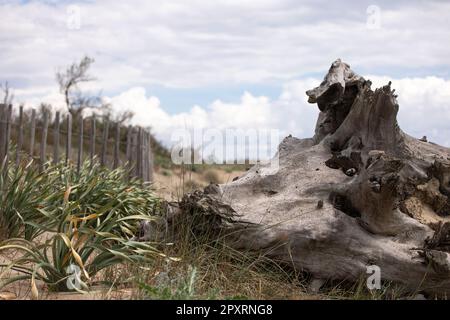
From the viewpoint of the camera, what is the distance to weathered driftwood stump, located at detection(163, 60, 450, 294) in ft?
18.3

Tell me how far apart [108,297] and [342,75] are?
3.56m

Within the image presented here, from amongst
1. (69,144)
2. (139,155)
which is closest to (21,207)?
(69,144)

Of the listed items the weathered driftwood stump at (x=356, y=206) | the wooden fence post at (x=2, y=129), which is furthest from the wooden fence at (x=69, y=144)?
the weathered driftwood stump at (x=356, y=206)

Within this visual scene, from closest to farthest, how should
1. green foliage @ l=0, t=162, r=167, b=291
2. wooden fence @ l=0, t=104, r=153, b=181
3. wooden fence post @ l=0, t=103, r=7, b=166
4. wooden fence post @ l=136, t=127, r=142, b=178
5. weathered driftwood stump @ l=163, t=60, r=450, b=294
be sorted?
green foliage @ l=0, t=162, r=167, b=291 → weathered driftwood stump @ l=163, t=60, r=450, b=294 → wooden fence post @ l=0, t=103, r=7, b=166 → wooden fence @ l=0, t=104, r=153, b=181 → wooden fence post @ l=136, t=127, r=142, b=178

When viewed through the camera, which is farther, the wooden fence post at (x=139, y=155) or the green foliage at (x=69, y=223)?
the wooden fence post at (x=139, y=155)

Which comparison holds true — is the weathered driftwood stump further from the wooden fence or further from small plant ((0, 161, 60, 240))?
the wooden fence

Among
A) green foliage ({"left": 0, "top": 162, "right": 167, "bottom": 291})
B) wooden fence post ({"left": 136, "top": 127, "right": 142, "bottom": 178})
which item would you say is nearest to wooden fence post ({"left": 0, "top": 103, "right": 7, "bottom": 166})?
green foliage ({"left": 0, "top": 162, "right": 167, "bottom": 291})

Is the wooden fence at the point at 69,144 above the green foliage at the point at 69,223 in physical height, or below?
above

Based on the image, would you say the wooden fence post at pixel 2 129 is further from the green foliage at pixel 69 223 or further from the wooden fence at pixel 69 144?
the green foliage at pixel 69 223

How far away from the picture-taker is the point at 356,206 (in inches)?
228

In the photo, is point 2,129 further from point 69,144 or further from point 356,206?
point 356,206

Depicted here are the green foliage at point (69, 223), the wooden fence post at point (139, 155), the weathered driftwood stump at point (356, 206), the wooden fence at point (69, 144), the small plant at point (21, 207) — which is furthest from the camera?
the wooden fence post at point (139, 155)

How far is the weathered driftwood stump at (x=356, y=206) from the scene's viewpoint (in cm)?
557
